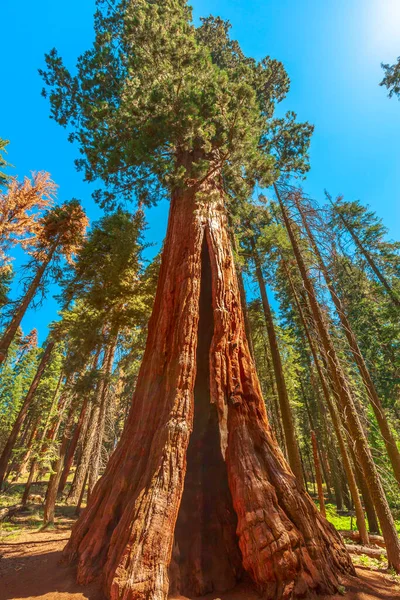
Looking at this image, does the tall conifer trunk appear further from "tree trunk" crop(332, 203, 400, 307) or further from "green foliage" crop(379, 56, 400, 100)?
"green foliage" crop(379, 56, 400, 100)

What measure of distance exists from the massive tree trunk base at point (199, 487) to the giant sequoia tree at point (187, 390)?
0.02 metres

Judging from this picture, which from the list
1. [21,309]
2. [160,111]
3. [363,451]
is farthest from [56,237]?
[363,451]

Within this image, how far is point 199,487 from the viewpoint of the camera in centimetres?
480

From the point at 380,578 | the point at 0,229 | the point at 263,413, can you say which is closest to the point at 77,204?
the point at 0,229

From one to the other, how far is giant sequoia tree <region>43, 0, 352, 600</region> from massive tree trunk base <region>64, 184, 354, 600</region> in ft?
0.06

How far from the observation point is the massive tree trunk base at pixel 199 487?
338 cm

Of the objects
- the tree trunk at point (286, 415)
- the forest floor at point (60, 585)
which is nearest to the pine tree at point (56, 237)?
the forest floor at point (60, 585)

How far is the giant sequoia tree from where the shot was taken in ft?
11.6

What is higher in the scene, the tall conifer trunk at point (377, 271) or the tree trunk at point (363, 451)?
the tall conifer trunk at point (377, 271)

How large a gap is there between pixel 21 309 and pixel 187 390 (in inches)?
325

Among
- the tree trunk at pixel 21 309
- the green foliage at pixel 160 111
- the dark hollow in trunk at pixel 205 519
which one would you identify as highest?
the green foliage at pixel 160 111

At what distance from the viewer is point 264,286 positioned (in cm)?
1177

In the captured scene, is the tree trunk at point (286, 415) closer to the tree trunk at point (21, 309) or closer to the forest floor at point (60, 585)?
the forest floor at point (60, 585)

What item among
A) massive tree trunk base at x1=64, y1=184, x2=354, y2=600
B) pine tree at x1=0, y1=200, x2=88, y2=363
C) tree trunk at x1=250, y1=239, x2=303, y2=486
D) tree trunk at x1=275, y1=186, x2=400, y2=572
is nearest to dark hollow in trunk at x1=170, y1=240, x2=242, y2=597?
massive tree trunk base at x1=64, y1=184, x2=354, y2=600
